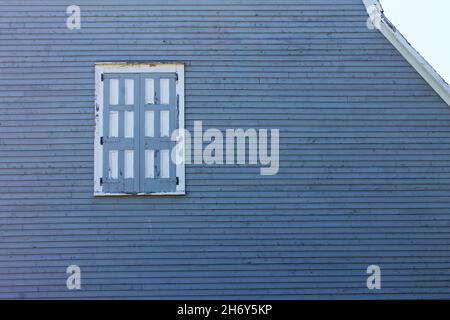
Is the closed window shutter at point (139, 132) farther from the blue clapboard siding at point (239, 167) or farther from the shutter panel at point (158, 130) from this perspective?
the blue clapboard siding at point (239, 167)

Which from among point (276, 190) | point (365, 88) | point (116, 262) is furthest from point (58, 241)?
point (365, 88)

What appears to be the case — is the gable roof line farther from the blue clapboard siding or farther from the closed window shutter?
the closed window shutter

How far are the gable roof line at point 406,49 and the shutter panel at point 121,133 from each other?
3.57m

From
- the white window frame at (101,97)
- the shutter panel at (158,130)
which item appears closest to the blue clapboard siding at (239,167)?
the white window frame at (101,97)

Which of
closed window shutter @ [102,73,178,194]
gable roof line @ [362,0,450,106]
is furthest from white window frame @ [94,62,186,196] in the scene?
gable roof line @ [362,0,450,106]

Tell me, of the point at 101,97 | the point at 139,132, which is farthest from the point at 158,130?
the point at 101,97

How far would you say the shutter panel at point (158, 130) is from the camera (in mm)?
12344

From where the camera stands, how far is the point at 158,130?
→ 12.4 meters

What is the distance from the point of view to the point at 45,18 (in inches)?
498

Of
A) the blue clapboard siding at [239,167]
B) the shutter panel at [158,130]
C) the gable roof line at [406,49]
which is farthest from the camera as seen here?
the gable roof line at [406,49]

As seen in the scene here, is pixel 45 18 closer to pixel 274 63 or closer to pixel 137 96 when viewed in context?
pixel 137 96

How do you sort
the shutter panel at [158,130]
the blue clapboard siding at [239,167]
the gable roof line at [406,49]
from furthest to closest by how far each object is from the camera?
the gable roof line at [406,49]
the shutter panel at [158,130]
the blue clapboard siding at [239,167]

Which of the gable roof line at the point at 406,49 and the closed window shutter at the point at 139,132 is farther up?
the gable roof line at the point at 406,49
